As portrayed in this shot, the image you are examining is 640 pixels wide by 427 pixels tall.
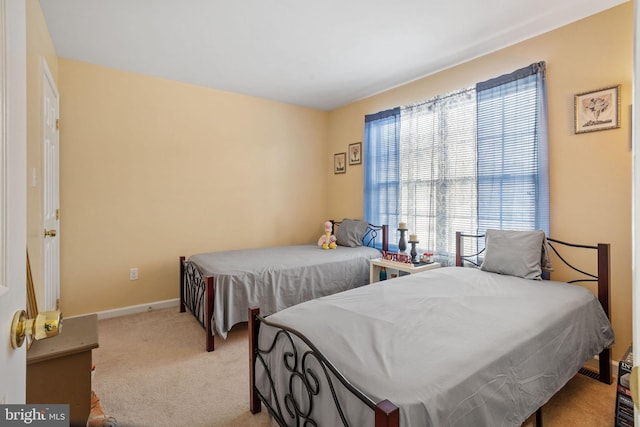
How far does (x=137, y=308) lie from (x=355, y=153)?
10.3ft

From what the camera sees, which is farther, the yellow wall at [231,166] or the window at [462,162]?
the window at [462,162]

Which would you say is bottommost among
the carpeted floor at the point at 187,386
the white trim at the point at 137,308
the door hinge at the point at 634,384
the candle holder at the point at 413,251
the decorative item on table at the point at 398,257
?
the carpeted floor at the point at 187,386

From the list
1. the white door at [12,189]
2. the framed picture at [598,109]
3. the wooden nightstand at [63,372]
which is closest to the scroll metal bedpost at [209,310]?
the wooden nightstand at [63,372]

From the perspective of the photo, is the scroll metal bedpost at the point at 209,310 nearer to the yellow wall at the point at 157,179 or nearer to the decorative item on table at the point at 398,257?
the yellow wall at the point at 157,179

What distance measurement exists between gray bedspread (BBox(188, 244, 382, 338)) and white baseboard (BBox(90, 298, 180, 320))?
756 millimetres

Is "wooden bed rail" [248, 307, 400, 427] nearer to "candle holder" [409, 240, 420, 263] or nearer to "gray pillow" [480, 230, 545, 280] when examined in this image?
"gray pillow" [480, 230, 545, 280]

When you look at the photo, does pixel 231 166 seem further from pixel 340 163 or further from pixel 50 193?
pixel 50 193

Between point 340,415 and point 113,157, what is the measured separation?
328 centimetres

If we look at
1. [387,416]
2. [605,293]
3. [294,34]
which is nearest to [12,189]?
[387,416]

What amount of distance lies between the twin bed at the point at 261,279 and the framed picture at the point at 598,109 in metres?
2.01

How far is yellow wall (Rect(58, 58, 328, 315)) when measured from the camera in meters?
3.09

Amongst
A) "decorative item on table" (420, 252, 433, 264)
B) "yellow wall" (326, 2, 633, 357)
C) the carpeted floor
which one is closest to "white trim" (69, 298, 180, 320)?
the carpeted floor

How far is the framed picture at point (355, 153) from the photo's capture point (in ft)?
13.9

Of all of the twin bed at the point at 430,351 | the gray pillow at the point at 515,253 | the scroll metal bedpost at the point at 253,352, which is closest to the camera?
the twin bed at the point at 430,351
